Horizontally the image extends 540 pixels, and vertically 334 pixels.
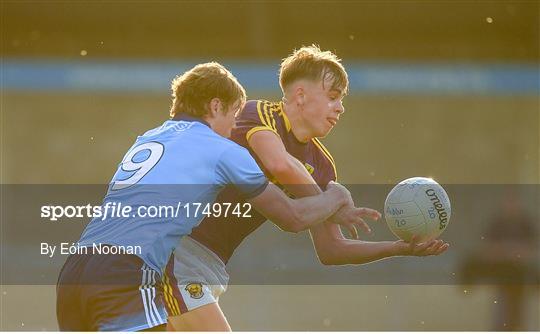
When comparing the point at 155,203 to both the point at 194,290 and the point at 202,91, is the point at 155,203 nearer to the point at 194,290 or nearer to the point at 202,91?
the point at 202,91

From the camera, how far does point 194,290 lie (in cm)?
422

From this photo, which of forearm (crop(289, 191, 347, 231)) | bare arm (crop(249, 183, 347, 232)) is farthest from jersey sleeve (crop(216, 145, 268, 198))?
forearm (crop(289, 191, 347, 231))

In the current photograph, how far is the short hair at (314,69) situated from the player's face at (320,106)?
0.13ft

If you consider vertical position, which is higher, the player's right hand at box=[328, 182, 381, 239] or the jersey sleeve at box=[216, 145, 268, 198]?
the jersey sleeve at box=[216, 145, 268, 198]

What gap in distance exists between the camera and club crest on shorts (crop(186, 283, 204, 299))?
4.20 meters

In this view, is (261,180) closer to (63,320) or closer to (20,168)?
(63,320)

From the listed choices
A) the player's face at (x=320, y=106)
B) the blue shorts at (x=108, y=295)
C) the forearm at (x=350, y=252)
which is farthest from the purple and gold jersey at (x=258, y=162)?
the blue shorts at (x=108, y=295)

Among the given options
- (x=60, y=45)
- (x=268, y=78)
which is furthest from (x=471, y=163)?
(x=60, y=45)

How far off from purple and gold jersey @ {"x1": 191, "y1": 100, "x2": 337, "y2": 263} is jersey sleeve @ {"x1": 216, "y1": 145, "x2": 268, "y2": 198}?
0.44m

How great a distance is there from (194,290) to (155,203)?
0.91 metres

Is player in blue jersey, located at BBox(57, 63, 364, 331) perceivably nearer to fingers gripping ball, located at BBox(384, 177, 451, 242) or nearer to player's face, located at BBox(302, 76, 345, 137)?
player's face, located at BBox(302, 76, 345, 137)

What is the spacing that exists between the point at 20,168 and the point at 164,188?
12.0 metres

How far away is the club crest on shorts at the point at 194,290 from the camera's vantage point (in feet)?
13.8

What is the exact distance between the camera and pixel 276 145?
14.7 ft
